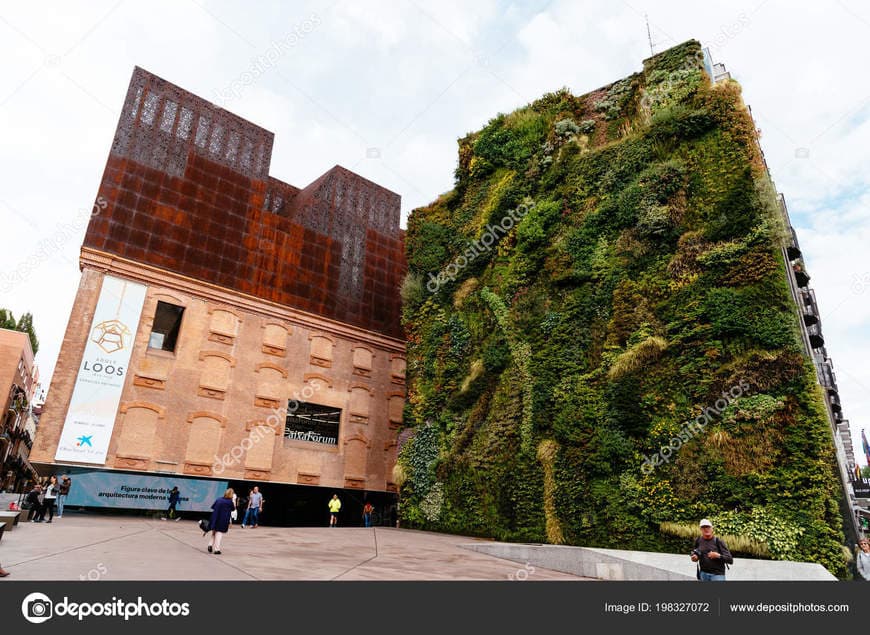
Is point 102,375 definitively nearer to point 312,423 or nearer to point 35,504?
point 35,504

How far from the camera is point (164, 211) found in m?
26.2

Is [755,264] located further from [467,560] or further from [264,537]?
[264,537]

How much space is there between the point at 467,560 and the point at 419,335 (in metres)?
14.0

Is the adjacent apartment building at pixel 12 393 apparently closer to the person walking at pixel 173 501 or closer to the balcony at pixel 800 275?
the person walking at pixel 173 501

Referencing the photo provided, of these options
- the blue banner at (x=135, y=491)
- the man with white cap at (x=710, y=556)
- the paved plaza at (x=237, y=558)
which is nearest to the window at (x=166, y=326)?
the blue banner at (x=135, y=491)

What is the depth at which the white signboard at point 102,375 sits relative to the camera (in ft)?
71.2

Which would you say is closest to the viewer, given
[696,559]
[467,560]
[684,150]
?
[696,559]

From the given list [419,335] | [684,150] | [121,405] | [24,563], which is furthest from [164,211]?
[684,150]

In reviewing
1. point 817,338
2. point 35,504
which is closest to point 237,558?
point 35,504

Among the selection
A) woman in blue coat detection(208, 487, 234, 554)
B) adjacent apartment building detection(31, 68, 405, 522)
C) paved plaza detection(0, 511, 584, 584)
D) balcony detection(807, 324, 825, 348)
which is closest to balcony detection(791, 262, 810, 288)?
balcony detection(807, 324, 825, 348)

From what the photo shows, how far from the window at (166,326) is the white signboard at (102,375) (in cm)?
118

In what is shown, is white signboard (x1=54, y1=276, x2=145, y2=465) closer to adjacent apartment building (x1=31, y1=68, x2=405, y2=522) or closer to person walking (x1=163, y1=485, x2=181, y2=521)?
adjacent apartment building (x1=31, y1=68, x2=405, y2=522)

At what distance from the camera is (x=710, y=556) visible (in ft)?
24.7

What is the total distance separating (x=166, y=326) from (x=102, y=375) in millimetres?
4025
